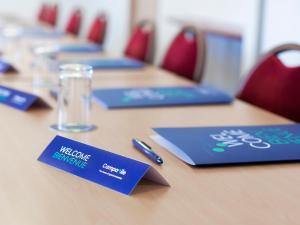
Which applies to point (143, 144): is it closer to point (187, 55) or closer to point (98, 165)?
point (98, 165)

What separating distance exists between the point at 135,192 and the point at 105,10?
6.04 metres

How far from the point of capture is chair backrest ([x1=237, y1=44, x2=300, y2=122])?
2035 millimetres

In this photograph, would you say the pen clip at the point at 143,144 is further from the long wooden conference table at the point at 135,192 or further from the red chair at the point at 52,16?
the red chair at the point at 52,16

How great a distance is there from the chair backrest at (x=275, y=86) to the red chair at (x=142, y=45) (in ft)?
4.34

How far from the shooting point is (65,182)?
1.23 meters

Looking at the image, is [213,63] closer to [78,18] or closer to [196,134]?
[78,18]

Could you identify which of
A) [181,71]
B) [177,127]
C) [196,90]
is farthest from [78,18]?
[177,127]

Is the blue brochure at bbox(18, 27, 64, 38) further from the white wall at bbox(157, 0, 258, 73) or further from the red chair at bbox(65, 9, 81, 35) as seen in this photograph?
the white wall at bbox(157, 0, 258, 73)

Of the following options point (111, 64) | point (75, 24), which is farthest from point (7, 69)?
point (75, 24)

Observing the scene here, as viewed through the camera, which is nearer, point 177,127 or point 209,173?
point 209,173

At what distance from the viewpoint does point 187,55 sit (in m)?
2.88

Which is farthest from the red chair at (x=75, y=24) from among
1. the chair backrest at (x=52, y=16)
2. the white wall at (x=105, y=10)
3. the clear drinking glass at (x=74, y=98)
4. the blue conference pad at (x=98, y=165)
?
the blue conference pad at (x=98, y=165)

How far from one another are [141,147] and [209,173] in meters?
0.21

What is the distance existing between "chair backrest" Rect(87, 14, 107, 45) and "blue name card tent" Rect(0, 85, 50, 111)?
8.78 ft
